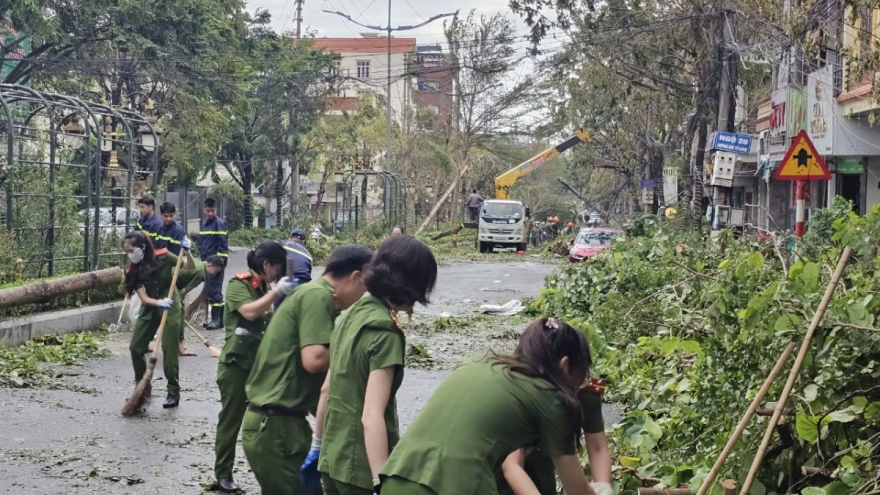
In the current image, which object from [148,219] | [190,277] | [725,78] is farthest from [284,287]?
[725,78]

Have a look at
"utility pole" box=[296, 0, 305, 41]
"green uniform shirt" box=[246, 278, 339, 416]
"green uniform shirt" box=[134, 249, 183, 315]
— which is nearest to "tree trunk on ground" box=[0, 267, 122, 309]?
"green uniform shirt" box=[134, 249, 183, 315]

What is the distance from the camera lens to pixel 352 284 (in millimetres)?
4852

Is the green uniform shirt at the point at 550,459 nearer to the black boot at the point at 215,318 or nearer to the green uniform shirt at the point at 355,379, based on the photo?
the green uniform shirt at the point at 355,379

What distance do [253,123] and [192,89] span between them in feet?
48.1

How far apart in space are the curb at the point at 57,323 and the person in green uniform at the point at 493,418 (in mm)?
10372

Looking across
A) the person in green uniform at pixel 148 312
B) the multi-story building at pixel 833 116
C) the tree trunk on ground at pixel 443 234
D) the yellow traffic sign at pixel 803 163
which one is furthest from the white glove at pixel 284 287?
the tree trunk on ground at pixel 443 234

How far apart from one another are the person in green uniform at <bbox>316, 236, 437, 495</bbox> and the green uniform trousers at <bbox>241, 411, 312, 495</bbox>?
96cm

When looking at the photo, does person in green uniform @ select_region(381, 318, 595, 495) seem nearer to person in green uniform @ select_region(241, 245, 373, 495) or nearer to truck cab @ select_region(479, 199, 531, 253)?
person in green uniform @ select_region(241, 245, 373, 495)

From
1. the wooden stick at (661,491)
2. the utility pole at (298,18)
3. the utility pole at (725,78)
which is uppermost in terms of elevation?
the utility pole at (298,18)

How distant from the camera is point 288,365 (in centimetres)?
509

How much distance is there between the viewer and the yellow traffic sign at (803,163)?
15156mm

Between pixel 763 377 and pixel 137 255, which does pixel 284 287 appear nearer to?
pixel 763 377

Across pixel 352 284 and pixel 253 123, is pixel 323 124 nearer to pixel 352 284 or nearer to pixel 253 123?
pixel 253 123

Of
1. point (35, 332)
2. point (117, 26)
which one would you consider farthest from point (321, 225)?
point (35, 332)
